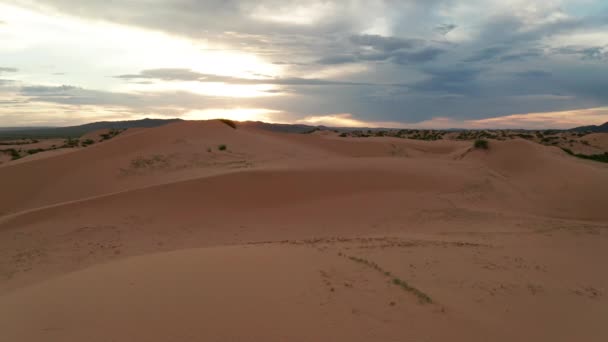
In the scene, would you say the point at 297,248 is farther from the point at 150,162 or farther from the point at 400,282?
the point at 150,162

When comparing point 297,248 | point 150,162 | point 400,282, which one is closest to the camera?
point 400,282

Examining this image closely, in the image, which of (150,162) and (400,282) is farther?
(150,162)

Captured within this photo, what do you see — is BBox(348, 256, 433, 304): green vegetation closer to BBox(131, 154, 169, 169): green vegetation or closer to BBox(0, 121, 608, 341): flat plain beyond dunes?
BBox(0, 121, 608, 341): flat plain beyond dunes

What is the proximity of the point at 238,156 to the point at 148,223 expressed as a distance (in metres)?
9.43

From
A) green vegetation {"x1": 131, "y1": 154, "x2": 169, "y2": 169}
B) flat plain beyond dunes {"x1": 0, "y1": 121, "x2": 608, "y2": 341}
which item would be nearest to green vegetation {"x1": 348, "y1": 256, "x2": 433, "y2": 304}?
flat plain beyond dunes {"x1": 0, "y1": 121, "x2": 608, "y2": 341}

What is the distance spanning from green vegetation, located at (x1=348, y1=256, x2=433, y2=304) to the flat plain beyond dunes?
0.04 metres

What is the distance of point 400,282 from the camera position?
18.5ft

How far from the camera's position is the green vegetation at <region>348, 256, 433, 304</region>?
5104 mm

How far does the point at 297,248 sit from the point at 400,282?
2470mm

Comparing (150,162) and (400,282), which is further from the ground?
(150,162)

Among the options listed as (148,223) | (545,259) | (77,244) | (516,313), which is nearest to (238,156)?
(148,223)

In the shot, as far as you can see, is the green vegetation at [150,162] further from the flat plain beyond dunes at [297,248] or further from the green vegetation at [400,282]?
the green vegetation at [400,282]

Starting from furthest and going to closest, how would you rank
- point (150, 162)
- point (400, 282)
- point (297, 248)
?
point (150, 162)
point (297, 248)
point (400, 282)

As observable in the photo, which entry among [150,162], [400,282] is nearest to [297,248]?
[400,282]
